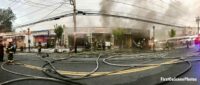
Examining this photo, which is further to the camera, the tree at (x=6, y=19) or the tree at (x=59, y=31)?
the tree at (x=6, y=19)

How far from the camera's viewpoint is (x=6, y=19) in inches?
3642

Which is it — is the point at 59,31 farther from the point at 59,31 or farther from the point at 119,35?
the point at 119,35

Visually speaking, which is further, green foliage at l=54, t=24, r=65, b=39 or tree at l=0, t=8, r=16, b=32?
tree at l=0, t=8, r=16, b=32

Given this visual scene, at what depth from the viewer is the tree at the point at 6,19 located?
90.8 m

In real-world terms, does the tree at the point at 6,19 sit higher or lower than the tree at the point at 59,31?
Answer: higher

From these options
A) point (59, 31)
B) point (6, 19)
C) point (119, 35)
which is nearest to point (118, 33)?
point (119, 35)

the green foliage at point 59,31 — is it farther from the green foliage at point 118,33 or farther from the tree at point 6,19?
the tree at point 6,19

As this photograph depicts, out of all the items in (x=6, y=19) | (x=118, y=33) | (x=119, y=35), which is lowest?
(x=119, y=35)

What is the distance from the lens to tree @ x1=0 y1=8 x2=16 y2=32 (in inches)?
3574

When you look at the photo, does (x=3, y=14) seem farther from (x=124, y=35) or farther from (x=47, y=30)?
(x=124, y=35)

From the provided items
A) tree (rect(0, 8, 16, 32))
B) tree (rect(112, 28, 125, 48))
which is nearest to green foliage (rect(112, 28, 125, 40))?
tree (rect(112, 28, 125, 48))

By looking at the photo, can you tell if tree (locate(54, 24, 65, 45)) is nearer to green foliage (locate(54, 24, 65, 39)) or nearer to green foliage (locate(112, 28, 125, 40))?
green foliage (locate(54, 24, 65, 39))

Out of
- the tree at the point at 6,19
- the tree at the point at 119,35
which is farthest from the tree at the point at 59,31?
the tree at the point at 6,19

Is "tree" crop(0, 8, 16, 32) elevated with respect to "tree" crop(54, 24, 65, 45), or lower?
elevated
